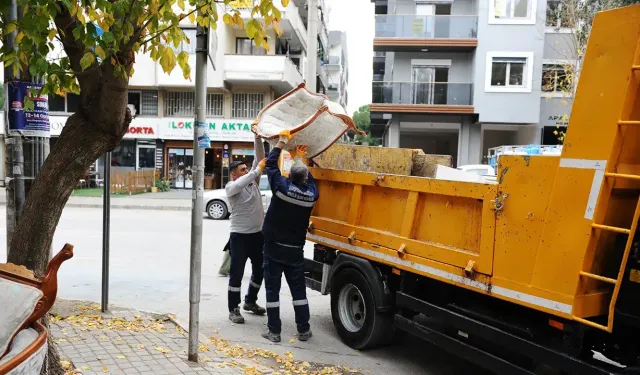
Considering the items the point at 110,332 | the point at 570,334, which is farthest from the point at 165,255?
the point at 570,334

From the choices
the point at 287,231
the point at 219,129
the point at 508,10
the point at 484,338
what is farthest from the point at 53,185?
the point at 219,129

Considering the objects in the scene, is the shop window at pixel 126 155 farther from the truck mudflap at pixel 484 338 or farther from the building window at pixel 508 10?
the truck mudflap at pixel 484 338

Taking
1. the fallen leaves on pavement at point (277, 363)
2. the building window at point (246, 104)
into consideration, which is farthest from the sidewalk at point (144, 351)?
the building window at point (246, 104)

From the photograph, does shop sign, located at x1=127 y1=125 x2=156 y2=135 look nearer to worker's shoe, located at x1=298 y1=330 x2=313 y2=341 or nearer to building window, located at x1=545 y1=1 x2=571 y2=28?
building window, located at x1=545 y1=1 x2=571 y2=28

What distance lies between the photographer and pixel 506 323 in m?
3.92

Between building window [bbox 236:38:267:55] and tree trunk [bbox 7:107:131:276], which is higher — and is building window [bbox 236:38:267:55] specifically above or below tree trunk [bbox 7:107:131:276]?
above

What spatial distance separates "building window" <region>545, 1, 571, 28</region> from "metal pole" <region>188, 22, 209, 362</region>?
19028 millimetres

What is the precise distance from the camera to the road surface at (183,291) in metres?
5.27

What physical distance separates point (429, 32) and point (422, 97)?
2863 mm

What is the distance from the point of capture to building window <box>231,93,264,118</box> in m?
28.8

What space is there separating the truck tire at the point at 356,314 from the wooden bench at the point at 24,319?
319cm

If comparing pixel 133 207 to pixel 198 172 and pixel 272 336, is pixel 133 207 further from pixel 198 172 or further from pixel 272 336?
pixel 198 172

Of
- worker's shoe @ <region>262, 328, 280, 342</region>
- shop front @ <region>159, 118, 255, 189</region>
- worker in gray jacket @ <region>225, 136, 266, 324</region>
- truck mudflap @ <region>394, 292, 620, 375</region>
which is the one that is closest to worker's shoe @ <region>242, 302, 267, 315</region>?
worker in gray jacket @ <region>225, 136, 266, 324</region>

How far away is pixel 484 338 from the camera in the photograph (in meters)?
3.99
